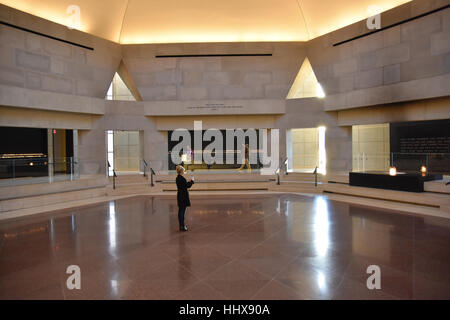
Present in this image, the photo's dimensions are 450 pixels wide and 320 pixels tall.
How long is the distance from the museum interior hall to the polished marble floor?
47mm

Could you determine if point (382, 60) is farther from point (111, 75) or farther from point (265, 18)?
point (111, 75)

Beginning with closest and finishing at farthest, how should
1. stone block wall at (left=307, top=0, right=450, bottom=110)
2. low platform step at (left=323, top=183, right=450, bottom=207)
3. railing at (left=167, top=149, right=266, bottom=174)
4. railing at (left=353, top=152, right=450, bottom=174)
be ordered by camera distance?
1. low platform step at (left=323, top=183, right=450, bottom=207)
2. railing at (left=353, top=152, right=450, bottom=174)
3. stone block wall at (left=307, top=0, right=450, bottom=110)
4. railing at (left=167, top=149, right=266, bottom=174)

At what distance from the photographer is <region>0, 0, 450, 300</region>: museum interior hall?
4812 millimetres

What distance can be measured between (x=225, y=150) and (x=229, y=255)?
1216cm

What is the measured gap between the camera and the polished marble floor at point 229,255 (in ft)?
13.5

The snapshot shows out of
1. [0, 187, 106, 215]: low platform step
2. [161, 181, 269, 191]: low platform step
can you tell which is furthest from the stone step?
[161, 181, 269, 191]: low platform step

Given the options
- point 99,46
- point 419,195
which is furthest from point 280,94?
point 99,46

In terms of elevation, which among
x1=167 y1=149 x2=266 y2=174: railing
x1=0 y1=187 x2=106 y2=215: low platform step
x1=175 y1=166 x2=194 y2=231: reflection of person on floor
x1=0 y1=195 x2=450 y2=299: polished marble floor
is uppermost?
x1=167 y1=149 x2=266 y2=174: railing

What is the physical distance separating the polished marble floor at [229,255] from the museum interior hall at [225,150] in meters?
0.05

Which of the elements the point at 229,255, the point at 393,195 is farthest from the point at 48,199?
the point at 393,195

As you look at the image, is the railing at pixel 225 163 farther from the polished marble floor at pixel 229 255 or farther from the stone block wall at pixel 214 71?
the polished marble floor at pixel 229 255

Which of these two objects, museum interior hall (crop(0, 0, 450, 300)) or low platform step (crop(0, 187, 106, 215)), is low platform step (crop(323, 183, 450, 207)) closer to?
museum interior hall (crop(0, 0, 450, 300))

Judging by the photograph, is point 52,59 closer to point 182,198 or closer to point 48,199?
point 48,199
